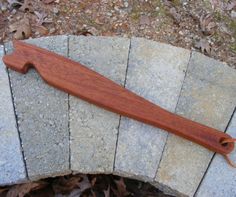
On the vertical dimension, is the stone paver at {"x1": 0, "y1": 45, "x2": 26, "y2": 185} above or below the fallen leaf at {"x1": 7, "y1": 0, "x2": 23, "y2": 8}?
below

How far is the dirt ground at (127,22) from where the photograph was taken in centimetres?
224

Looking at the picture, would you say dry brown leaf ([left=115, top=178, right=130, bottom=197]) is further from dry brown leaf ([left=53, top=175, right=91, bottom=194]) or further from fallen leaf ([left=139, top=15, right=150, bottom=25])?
fallen leaf ([left=139, top=15, right=150, bottom=25])

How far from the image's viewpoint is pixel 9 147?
65.7 inches

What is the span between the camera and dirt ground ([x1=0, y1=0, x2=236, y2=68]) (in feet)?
7.34

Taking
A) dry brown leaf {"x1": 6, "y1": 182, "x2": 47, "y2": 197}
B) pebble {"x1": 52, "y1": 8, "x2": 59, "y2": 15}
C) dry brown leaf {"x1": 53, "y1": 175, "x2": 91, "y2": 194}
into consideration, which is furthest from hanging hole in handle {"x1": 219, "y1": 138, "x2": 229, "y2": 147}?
pebble {"x1": 52, "y1": 8, "x2": 59, "y2": 15}

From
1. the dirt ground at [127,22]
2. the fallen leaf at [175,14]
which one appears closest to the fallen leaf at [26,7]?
the dirt ground at [127,22]

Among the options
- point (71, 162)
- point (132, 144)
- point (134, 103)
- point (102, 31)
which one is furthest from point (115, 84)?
point (102, 31)

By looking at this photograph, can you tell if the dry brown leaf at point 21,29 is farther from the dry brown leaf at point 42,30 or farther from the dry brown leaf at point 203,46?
the dry brown leaf at point 203,46

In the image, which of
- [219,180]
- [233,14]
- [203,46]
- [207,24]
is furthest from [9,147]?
[233,14]

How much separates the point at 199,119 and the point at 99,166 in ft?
1.71

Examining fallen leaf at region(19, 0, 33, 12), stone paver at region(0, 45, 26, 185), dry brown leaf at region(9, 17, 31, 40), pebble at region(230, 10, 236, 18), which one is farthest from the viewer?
pebble at region(230, 10, 236, 18)

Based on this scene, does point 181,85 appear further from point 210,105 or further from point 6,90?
point 6,90

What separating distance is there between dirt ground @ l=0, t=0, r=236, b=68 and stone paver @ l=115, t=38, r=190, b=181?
0.34m

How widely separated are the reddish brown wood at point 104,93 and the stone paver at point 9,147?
19cm
